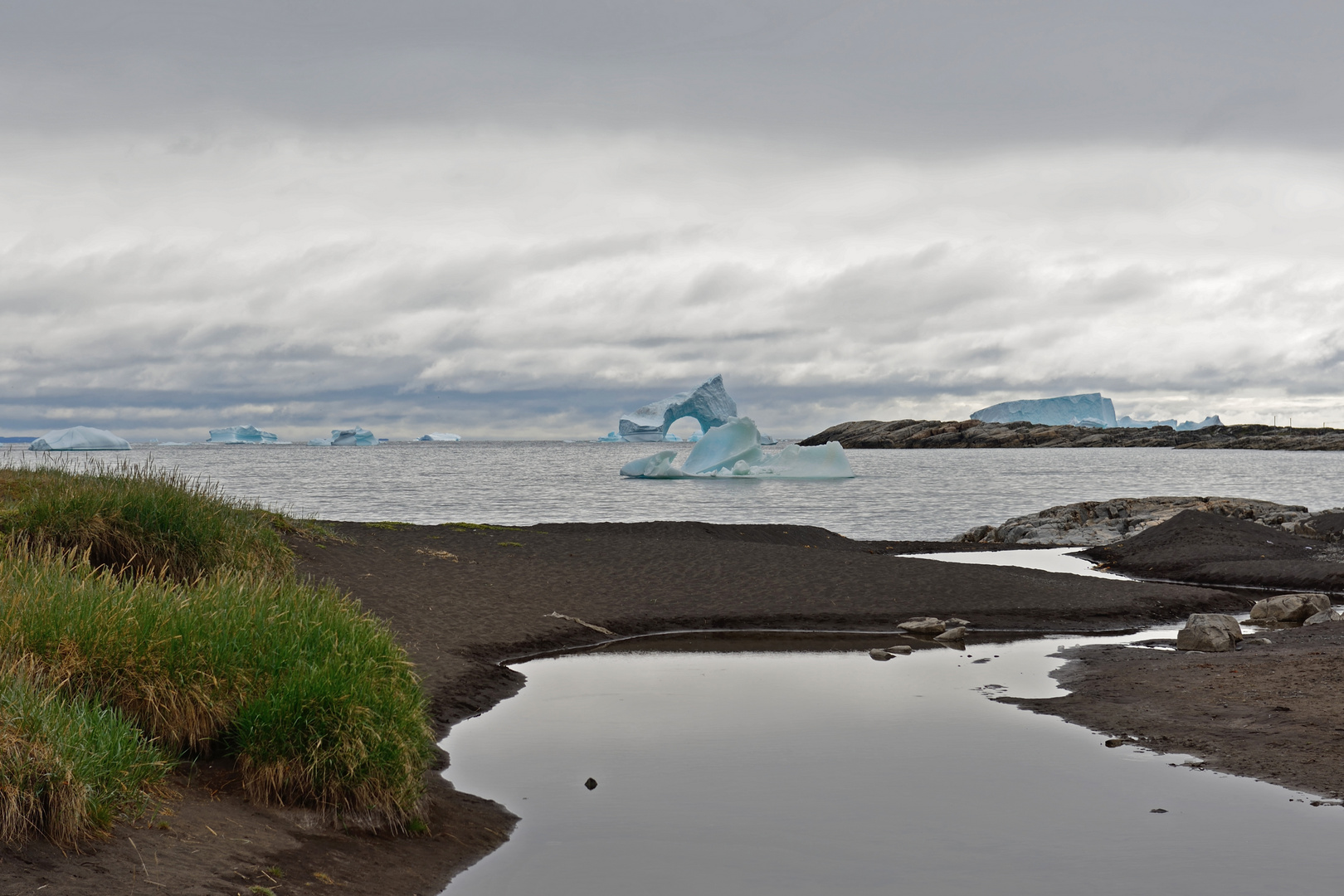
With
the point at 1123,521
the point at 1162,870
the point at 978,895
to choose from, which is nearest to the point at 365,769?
the point at 978,895

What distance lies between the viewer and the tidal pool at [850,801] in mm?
6871

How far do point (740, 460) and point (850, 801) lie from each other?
227ft

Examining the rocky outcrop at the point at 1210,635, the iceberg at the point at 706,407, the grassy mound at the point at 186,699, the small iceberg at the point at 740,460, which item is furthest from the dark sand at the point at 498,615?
the iceberg at the point at 706,407

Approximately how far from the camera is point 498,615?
16.6m

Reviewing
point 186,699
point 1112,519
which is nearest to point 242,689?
point 186,699

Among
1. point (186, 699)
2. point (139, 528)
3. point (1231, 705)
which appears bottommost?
point (1231, 705)

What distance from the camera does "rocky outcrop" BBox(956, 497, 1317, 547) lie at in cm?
3631

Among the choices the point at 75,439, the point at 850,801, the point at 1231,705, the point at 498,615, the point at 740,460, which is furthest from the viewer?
the point at 75,439

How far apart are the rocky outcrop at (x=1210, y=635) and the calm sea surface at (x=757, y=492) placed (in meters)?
21.8

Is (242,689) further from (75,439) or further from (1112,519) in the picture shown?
(75,439)

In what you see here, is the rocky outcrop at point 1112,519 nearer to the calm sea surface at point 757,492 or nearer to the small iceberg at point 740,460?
the calm sea surface at point 757,492

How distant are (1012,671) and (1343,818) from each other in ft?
20.6

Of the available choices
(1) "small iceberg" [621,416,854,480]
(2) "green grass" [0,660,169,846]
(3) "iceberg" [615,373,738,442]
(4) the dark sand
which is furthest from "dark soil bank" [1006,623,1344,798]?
(3) "iceberg" [615,373,738,442]

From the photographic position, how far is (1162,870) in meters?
6.98
